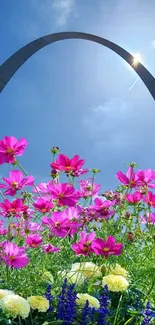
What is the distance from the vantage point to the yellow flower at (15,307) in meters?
2.05

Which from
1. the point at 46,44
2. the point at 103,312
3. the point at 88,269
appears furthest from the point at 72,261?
the point at 46,44

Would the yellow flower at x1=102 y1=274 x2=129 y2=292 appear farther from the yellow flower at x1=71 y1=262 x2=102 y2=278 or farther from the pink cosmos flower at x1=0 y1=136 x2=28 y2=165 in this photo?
the pink cosmos flower at x1=0 y1=136 x2=28 y2=165

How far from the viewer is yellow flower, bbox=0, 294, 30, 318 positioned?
2049 millimetres

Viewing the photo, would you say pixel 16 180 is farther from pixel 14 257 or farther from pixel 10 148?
pixel 14 257

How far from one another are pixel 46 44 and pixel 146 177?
22.8 feet

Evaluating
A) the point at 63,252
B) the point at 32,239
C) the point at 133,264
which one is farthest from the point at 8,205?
the point at 133,264

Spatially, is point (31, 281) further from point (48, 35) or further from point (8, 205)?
point (48, 35)

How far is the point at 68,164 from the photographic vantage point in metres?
2.78

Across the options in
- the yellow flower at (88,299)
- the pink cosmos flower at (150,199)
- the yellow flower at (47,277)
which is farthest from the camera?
the pink cosmos flower at (150,199)

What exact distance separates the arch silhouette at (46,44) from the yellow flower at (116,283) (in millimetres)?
6079

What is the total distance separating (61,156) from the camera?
2.75 metres

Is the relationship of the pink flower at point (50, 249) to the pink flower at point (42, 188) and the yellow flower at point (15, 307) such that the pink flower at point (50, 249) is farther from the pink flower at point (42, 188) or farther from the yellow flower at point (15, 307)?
the yellow flower at point (15, 307)

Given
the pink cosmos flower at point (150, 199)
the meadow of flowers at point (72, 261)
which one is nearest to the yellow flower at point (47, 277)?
the meadow of flowers at point (72, 261)

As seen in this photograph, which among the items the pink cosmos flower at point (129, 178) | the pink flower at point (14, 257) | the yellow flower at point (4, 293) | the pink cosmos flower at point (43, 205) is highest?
the pink cosmos flower at point (129, 178)
